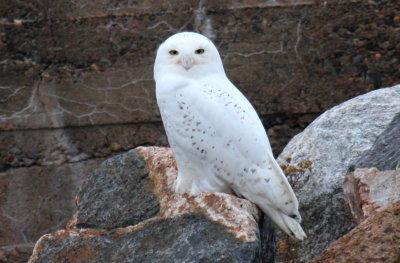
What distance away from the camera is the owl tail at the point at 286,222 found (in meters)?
Answer: 4.02

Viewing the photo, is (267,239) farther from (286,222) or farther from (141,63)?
(141,63)

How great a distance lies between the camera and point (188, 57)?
4.11m

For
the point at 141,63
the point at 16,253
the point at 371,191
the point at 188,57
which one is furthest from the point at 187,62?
the point at 16,253

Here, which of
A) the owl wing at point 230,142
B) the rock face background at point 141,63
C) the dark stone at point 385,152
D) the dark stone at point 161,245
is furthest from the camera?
the rock face background at point 141,63

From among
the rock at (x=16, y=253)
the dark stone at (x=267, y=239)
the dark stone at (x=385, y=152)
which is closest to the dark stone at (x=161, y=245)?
the dark stone at (x=267, y=239)

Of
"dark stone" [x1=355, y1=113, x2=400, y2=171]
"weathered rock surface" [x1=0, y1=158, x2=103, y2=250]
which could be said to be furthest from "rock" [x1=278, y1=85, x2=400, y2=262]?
"weathered rock surface" [x1=0, y1=158, x2=103, y2=250]

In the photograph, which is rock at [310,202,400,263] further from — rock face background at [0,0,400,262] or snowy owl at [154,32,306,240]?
rock face background at [0,0,400,262]

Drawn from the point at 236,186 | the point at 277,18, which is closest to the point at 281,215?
the point at 236,186

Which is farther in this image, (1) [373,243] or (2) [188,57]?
(2) [188,57]

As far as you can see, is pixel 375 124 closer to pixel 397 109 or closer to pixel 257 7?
pixel 397 109

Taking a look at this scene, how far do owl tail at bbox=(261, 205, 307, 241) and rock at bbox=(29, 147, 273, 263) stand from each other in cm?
5

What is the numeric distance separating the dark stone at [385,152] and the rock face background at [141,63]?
1.39 metres

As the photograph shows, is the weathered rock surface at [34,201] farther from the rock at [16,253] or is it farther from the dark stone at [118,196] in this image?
the dark stone at [118,196]

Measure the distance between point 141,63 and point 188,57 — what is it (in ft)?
6.19
